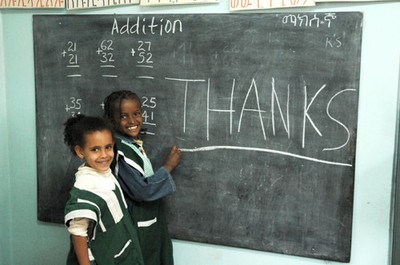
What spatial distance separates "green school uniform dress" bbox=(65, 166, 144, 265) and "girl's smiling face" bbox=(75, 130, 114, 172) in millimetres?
44

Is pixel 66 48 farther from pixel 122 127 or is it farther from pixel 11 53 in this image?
pixel 122 127

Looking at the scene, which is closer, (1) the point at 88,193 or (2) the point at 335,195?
(1) the point at 88,193

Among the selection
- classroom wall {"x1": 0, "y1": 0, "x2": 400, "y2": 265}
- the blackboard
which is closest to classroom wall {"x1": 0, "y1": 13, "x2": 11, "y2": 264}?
classroom wall {"x1": 0, "y1": 0, "x2": 400, "y2": 265}

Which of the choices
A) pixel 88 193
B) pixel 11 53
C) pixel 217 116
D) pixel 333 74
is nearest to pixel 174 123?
pixel 217 116

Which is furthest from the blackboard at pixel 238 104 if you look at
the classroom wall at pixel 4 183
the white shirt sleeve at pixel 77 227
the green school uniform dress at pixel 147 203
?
the white shirt sleeve at pixel 77 227

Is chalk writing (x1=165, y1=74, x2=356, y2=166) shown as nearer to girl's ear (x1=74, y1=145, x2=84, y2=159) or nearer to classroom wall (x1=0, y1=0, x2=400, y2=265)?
classroom wall (x1=0, y1=0, x2=400, y2=265)

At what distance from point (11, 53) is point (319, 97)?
1.64 m

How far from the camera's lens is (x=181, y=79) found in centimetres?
226

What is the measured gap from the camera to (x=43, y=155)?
2568mm

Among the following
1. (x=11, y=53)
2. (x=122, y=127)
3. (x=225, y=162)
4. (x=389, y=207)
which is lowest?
(x=389, y=207)

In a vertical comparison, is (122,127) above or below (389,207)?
above

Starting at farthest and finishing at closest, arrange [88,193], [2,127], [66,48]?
1. [2,127]
2. [66,48]
3. [88,193]

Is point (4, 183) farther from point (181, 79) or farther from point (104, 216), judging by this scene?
point (181, 79)

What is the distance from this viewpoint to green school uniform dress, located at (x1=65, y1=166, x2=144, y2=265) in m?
1.86
